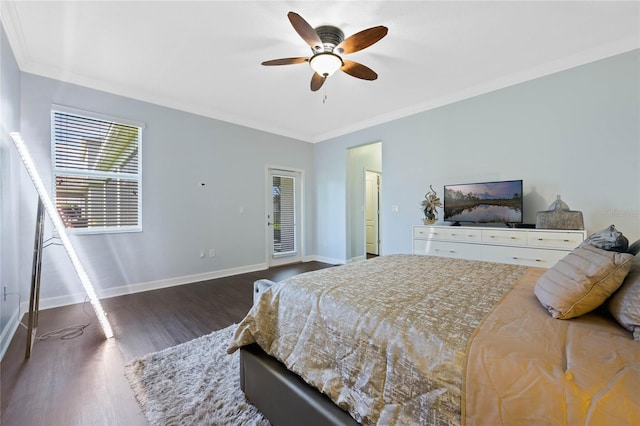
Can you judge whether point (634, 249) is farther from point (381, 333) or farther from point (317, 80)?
point (317, 80)

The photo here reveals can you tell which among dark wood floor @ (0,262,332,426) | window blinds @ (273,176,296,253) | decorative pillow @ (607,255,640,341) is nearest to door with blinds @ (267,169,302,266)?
window blinds @ (273,176,296,253)

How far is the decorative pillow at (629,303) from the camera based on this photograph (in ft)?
2.63

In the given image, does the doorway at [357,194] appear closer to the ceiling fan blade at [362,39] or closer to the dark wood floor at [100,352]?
the dark wood floor at [100,352]

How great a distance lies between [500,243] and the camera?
10.0ft

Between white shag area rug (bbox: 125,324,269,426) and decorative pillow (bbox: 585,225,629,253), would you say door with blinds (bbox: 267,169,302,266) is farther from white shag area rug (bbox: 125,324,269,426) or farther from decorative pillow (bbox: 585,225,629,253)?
decorative pillow (bbox: 585,225,629,253)

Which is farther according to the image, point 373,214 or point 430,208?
point 373,214

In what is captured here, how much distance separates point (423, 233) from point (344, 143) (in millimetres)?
2512

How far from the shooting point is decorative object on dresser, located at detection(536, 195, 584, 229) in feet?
8.73

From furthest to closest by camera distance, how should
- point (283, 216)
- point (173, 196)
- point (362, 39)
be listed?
1. point (283, 216)
2. point (173, 196)
3. point (362, 39)

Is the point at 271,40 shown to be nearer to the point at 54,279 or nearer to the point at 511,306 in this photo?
the point at 511,306

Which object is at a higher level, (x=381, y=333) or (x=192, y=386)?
(x=381, y=333)

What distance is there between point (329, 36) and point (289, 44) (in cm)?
44

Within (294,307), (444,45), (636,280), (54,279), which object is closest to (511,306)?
(636,280)

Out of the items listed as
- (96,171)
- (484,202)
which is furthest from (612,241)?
(96,171)
